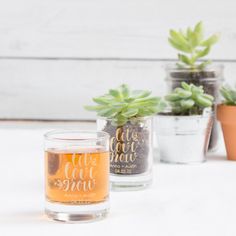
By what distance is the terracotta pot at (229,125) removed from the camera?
1.37 meters

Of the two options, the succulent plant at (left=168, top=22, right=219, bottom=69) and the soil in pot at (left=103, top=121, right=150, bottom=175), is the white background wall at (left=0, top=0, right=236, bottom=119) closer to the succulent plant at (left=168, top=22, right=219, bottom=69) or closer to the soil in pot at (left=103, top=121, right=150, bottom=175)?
the succulent plant at (left=168, top=22, right=219, bottom=69)

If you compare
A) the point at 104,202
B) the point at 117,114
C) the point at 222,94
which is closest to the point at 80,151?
the point at 104,202

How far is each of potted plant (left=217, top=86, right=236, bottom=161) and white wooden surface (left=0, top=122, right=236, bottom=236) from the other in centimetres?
3

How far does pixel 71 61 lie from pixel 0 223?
1259 millimetres

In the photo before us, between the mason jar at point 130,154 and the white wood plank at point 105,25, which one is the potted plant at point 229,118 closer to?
the mason jar at point 130,154

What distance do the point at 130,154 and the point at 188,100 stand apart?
0.23 metres

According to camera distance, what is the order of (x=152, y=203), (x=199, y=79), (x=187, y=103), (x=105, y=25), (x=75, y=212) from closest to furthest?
(x=75, y=212), (x=152, y=203), (x=187, y=103), (x=199, y=79), (x=105, y=25)

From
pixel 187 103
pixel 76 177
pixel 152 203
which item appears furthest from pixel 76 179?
pixel 187 103

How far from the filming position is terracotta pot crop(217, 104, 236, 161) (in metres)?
1.37

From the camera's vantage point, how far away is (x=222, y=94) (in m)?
1.40

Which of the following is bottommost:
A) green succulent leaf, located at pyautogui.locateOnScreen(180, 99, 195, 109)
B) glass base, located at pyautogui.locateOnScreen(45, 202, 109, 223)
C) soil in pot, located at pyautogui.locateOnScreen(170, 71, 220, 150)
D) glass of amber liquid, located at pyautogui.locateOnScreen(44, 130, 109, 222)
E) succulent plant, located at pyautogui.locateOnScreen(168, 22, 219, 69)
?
glass base, located at pyautogui.locateOnScreen(45, 202, 109, 223)

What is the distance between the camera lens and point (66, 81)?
218 cm

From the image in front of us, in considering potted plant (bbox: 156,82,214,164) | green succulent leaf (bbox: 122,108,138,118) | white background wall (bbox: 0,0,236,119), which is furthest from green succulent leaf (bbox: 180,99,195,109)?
white background wall (bbox: 0,0,236,119)

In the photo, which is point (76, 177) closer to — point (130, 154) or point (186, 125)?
point (130, 154)
